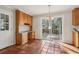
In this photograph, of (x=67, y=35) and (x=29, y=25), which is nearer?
(x=67, y=35)

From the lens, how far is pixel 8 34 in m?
5.68

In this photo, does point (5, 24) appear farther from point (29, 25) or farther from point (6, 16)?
point (29, 25)

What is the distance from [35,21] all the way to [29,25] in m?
0.55

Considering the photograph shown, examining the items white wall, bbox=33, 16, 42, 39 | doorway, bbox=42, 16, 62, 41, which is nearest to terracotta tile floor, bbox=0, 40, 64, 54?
doorway, bbox=42, 16, 62, 41

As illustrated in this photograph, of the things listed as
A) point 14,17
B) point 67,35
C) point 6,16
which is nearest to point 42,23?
point 67,35

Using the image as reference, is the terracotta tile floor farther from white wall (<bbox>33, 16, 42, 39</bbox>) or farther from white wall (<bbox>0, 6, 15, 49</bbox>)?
white wall (<bbox>33, 16, 42, 39</bbox>)

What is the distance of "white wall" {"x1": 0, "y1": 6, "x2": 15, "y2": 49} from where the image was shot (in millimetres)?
5137

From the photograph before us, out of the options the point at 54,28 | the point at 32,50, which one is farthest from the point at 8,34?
the point at 54,28

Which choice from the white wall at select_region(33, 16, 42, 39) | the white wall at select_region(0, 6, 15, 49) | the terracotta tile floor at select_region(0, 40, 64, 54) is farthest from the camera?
the white wall at select_region(33, 16, 42, 39)

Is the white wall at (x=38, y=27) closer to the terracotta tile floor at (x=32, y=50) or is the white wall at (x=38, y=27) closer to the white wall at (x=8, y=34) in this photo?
the white wall at (x=8, y=34)

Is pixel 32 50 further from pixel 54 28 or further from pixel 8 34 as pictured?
pixel 54 28

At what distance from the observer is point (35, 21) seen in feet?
28.5

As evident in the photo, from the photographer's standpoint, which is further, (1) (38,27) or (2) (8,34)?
(1) (38,27)

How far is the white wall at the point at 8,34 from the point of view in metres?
5.14
